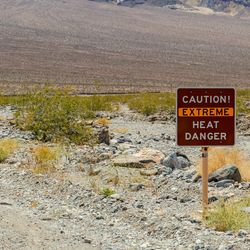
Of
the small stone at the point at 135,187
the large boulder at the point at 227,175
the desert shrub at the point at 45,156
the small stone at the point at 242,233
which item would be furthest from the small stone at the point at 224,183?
the desert shrub at the point at 45,156

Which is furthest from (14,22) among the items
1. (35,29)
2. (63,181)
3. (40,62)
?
(63,181)

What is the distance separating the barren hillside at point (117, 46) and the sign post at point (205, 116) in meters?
67.9

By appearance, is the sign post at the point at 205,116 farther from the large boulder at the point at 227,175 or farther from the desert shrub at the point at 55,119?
the desert shrub at the point at 55,119

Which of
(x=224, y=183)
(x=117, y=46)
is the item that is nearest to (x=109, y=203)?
(x=224, y=183)

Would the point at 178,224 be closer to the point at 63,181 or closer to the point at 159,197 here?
the point at 159,197

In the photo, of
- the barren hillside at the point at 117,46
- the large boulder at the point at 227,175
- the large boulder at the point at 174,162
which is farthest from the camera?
the barren hillside at the point at 117,46

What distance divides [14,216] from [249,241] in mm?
3140

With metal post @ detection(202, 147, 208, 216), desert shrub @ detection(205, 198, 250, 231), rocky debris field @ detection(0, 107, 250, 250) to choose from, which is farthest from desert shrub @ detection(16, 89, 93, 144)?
desert shrub @ detection(205, 198, 250, 231)

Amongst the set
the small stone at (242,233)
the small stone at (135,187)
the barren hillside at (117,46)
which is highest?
the small stone at (242,233)

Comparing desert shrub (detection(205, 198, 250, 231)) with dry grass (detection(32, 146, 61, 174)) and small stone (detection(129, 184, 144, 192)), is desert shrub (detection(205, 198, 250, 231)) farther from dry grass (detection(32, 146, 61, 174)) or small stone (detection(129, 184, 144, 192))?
dry grass (detection(32, 146, 61, 174))

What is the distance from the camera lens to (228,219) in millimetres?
7809

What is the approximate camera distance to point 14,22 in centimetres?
14475

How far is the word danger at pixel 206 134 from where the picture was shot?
8.49 metres

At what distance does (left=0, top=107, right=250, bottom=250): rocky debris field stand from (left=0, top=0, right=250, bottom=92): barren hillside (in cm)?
6348
